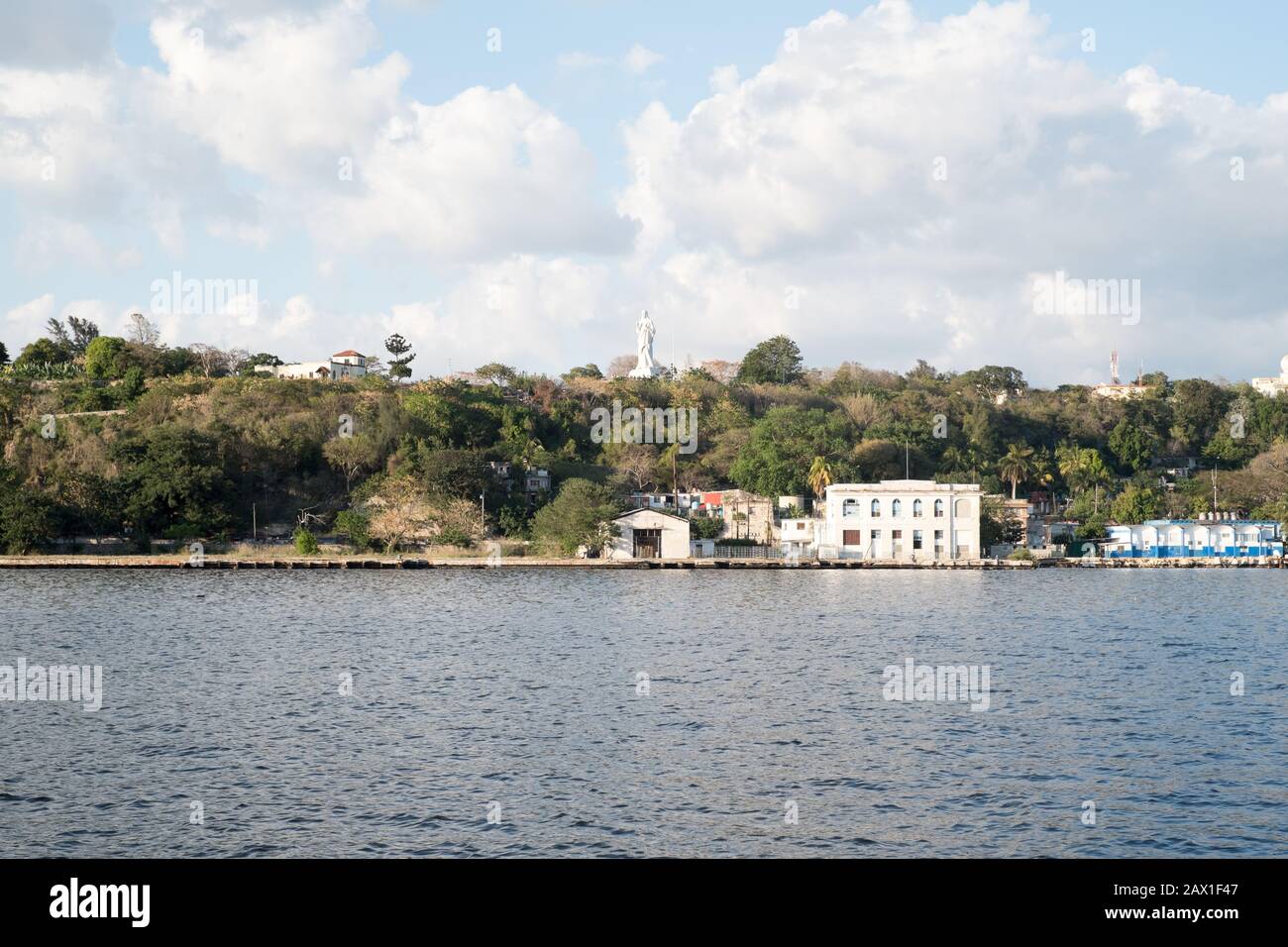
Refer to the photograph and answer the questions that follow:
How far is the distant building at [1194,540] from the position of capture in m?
88.9

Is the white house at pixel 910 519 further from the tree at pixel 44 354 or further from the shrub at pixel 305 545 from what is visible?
the tree at pixel 44 354

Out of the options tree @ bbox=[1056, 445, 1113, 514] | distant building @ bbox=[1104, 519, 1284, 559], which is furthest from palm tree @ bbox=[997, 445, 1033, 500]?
distant building @ bbox=[1104, 519, 1284, 559]

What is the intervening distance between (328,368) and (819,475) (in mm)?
54653

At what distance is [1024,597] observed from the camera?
189 ft

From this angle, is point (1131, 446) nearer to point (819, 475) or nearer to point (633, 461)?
point (819, 475)

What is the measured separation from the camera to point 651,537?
8006 centimetres

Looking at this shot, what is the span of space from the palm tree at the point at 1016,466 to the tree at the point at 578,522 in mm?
41089

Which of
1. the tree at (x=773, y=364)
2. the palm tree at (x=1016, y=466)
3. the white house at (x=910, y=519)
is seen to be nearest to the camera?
the white house at (x=910, y=519)

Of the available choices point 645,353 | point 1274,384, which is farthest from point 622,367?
point 1274,384

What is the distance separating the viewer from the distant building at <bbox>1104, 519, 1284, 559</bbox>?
292ft

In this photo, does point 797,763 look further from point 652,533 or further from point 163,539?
point 163,539

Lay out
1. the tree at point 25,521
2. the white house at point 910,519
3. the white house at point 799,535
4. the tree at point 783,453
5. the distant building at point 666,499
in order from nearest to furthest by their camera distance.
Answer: the tree at point 25,521 < the white house at point 910,519 < the white house at point 799,535 < the tree at point 783,453 < the distant building at point 666,499

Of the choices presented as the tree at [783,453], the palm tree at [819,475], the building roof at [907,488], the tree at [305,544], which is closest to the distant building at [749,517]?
the tree at [783,453]

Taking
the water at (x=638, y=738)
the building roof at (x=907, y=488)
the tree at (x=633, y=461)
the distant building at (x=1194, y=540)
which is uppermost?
the tree at (x=633, y=461)
